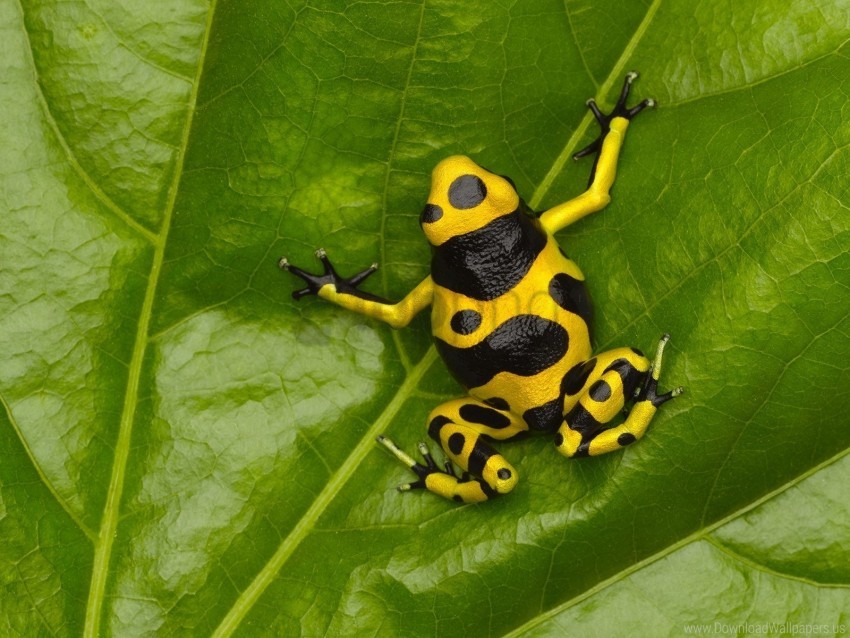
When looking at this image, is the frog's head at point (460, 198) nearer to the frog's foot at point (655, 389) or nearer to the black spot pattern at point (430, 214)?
the black spot pattern at point (430, 214)

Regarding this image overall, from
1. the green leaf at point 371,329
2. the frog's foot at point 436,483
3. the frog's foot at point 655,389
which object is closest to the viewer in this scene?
the green leaf at point 371,329

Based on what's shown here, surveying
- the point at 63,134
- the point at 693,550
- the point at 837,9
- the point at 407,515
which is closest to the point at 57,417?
the point at 63,134

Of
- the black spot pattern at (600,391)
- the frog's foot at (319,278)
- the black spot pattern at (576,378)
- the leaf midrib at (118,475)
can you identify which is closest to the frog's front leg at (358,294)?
the frog's foot at (319,278)

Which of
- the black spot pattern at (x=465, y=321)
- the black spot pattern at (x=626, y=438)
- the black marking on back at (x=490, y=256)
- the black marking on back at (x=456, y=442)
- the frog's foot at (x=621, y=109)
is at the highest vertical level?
the frog's foot at (x=621, y=109)

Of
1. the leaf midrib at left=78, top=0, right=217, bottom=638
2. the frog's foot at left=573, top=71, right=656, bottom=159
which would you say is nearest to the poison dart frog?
the frog's foot at left=573, top=71, right=656, bottom=159

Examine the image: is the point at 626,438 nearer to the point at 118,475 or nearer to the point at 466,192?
the point at 466,192

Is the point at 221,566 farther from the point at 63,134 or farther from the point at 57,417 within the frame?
the point at 63,134
